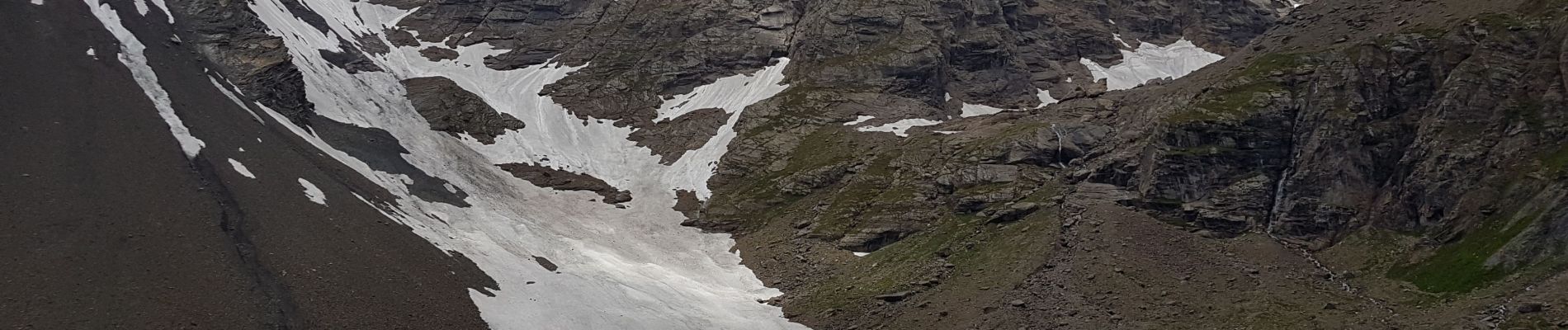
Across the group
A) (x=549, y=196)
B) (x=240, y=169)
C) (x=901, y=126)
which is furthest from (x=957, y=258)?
(x=240, y=169)

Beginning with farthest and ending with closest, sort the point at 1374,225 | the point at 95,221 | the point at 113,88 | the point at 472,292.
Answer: the point at 113,88 < the point at 1374,225 < the point at 472,292 < the point at 95,221

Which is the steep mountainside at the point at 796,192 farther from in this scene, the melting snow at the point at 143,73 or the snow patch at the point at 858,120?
the snow patch at the point at 858,120

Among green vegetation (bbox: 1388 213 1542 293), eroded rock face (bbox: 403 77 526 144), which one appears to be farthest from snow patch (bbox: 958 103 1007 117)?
green vegetation (bbox: 1388 213 1542 293)

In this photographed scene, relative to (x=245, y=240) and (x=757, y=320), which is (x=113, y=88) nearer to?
(x=245, y=240)

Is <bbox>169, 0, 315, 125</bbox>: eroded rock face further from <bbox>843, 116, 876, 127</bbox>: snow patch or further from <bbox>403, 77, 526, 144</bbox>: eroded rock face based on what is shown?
<bbox>843, 116, 876, 127</bbox>: snow patch

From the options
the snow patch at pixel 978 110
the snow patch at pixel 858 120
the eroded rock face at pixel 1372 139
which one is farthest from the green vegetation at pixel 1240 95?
the snow patch at pixel 978 110

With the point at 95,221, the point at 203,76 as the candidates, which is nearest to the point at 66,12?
the point at 203,76

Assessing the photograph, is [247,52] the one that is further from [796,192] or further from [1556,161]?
[1556,161]
